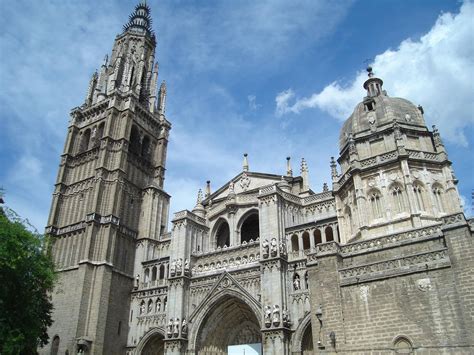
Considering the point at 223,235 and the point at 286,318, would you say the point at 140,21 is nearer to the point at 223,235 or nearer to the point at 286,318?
the point at 223,235

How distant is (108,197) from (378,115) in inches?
912

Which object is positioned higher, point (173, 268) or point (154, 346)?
point (173, 268)

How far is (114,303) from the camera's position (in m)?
34.5

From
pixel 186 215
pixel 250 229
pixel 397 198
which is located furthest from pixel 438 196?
pixel 186 215

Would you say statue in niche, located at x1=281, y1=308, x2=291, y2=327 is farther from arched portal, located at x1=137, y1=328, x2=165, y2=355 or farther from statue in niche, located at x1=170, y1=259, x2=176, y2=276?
arched portal, located at x1=137, y1=328, x2=165, y2=355

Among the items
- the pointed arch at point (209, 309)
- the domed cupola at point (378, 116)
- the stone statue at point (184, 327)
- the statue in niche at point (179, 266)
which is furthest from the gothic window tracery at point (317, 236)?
the stone statue at point (184, 327)

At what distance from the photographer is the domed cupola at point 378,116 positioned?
29.1 m

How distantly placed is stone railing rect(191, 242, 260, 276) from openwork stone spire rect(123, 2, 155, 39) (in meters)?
31.3

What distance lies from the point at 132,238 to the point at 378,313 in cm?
2671

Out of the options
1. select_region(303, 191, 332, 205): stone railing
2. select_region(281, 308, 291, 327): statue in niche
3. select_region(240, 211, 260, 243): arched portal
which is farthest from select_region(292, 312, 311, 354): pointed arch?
select_region(240, 211, 260, 243): arched portal

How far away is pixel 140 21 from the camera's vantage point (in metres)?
53.8

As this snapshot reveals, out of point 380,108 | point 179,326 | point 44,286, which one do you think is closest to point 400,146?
point 380,108

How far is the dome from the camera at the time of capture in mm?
29172

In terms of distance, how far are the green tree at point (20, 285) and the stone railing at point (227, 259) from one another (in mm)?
11882
